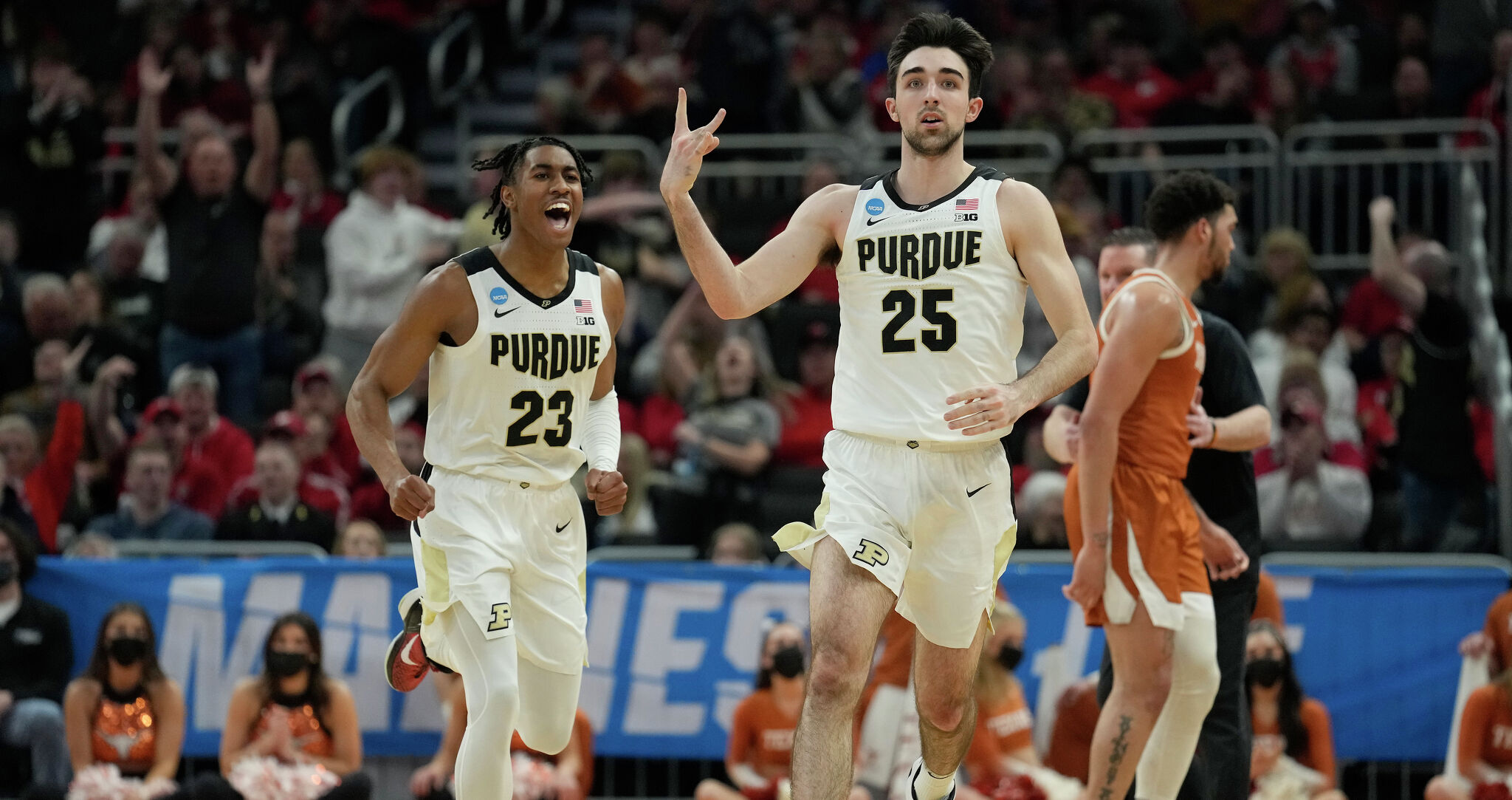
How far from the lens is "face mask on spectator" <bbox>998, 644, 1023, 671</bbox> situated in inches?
374

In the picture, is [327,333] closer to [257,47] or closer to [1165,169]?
[257,47]

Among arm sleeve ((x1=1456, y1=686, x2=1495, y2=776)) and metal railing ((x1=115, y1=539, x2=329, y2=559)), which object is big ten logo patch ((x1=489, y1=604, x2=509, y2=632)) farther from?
arm sleeve ((x1=1456, y1=686, x2=1495, y2=776))

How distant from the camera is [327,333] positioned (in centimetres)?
1348

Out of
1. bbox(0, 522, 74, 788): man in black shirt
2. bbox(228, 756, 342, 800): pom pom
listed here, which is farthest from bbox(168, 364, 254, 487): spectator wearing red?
bbox(228, 756, 342, 800): pom pom

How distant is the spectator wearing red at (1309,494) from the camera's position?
1133 centimetres

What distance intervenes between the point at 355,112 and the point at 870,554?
11.3 metres

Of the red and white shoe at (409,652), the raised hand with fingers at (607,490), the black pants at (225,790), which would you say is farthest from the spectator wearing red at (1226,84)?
the red and white shoe at (409,652)

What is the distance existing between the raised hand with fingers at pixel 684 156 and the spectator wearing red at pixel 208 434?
7173mm

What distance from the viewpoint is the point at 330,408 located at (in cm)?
1227

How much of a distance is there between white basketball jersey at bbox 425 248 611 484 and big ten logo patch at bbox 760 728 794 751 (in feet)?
10.7

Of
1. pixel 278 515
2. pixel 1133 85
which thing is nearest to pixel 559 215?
pixel 278 515

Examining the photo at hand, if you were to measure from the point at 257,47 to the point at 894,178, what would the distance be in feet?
39.2

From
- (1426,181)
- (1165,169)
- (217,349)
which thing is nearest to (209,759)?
(217,349)

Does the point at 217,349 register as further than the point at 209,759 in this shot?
Yes
